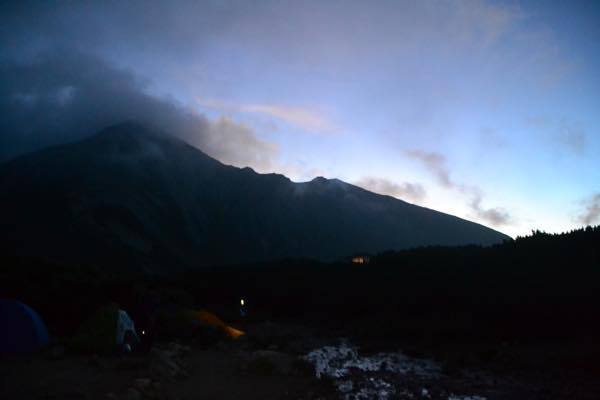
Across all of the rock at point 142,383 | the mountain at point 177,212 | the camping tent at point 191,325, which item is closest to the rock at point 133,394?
the rock at point 142,383

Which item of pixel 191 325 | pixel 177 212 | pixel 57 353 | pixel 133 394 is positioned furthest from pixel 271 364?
pixel 177 212

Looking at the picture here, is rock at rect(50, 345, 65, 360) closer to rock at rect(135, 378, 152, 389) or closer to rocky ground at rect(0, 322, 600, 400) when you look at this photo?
rocky ground at rect(0, 322, 600, 400)

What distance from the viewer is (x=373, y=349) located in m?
16.2

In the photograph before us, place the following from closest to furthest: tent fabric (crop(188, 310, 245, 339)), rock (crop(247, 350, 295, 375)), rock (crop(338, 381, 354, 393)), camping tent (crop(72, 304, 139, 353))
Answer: rock (crop(338, 381, 354, 393)) → rock (crop(247, 350, 295, 375)) → camping tent (crop(72, 304, 139, 353)) → tent fabric (crop(188, 310, 245, 339))

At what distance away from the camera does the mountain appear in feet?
239

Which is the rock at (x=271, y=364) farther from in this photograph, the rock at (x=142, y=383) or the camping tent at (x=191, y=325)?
the camping tent at (x=191, y=325)

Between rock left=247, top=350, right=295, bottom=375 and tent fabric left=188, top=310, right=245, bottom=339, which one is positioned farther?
tent fabric left=188, top=310, right=245, bottom=339

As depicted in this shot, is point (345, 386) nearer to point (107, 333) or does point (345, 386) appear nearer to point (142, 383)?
point (142, 383)

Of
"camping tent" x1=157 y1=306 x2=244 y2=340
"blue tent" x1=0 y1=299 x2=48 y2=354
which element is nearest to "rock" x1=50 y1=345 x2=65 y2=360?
"blue tent" x1=0 y1=299 x2=48 y2=354

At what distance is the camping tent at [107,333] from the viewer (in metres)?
12.8

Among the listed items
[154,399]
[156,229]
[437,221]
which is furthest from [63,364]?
[437,221]

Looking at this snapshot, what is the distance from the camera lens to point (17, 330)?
1282 centimetres

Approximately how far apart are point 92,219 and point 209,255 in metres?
27.2

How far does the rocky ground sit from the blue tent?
0.91 m
